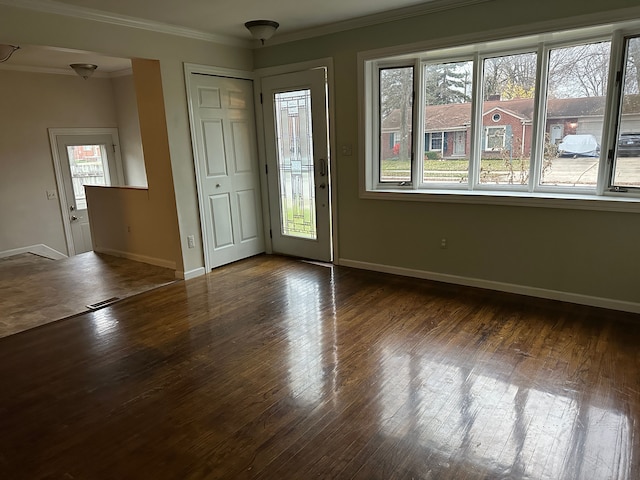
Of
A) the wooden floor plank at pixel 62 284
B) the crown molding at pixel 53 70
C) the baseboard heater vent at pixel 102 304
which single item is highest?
the crown molding at pixel 53 70

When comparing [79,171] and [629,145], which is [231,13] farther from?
[79,171]

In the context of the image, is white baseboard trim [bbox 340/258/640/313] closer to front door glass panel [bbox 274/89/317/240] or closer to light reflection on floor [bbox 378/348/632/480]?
front door glass panel [bbox 274/89/317/240]

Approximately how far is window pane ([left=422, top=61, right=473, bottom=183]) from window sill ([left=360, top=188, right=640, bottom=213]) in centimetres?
24

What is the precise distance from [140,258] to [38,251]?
216 cm

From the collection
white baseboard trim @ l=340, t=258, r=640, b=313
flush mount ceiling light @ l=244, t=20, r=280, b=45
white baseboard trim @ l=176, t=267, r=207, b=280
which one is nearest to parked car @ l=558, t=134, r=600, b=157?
white baseboard trim @ l=340, t=258, r=640, b=313

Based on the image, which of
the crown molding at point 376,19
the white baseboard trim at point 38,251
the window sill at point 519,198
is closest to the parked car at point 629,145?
the window sill at point 519,198

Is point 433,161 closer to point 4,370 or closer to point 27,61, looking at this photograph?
point 4,370

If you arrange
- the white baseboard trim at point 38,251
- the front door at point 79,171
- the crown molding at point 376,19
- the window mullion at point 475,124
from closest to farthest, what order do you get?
the crown molding at point 376,19 → the window mullion at point 475,124 → the white baseboard trim at point 38,251 → the front door at point 79,171

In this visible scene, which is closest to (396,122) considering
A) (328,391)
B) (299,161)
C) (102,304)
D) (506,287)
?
(299,161)

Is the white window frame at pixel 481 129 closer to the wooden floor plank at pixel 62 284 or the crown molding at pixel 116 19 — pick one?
the crown molding at pixel 116 19

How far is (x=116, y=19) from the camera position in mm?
3746

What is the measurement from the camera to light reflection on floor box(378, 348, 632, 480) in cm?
187

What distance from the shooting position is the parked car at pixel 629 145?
328 centimetres

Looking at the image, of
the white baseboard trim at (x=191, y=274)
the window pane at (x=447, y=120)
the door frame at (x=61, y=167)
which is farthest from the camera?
the door frame at (x=61, y=167)
